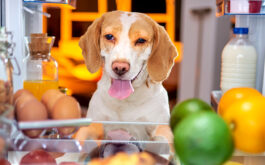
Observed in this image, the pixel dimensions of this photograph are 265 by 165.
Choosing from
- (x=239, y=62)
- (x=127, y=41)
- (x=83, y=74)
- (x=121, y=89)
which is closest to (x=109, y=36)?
(x=127, y=41)

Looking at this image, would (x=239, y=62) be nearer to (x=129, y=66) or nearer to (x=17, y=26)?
(x=129, y=66)

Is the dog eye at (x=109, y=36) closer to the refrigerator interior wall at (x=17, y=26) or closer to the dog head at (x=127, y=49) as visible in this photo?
the dog head at (x=127, y=49)

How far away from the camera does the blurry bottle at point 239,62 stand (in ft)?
3.93

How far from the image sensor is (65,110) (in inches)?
29.4

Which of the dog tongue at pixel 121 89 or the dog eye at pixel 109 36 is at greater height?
the dog eye at pixel 109 36

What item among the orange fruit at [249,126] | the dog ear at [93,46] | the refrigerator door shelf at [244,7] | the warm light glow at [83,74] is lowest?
the orange fruit at [249,126]

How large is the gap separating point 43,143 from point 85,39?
0.51 metres

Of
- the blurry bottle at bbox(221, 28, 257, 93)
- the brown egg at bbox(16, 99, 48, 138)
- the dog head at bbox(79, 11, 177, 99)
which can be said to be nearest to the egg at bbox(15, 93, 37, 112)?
the brown egg at bbox(16, 99, 48, 138)

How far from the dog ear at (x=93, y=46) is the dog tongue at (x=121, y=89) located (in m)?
0.10

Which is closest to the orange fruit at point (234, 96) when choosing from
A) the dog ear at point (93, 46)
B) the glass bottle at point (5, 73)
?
the dog ear at point (93, 46)

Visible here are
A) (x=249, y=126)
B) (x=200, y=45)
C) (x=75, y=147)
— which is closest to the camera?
(x=249, y=126)

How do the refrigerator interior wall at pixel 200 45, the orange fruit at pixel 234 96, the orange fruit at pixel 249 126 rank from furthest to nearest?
the refrigerator interior wall at pixel 200 45, the orange fruit at pixel 234 96, the orange fruit at pixel 249 126

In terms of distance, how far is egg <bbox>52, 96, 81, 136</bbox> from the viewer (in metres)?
0.74

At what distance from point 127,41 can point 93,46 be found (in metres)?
0.14
